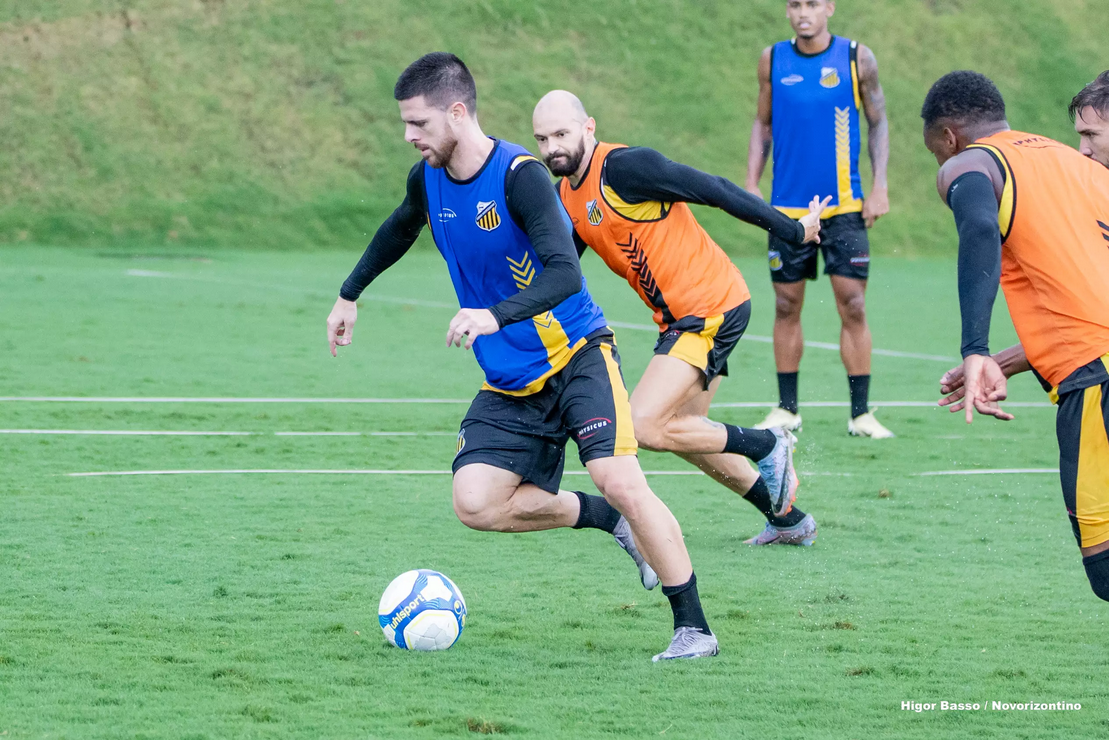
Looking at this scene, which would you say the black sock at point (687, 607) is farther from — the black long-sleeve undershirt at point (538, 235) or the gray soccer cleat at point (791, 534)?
the gray soccer cleat at point (791, 534)

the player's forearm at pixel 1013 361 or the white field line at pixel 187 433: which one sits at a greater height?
the player's forearm at pixel 1013 361

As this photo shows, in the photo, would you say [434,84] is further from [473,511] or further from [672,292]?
[672,292]

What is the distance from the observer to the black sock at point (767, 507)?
6.08 m

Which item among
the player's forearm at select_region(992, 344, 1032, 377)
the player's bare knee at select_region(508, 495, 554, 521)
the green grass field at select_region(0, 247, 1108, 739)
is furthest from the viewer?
the player's bare knee at select_region(508, 495, 554, 521)

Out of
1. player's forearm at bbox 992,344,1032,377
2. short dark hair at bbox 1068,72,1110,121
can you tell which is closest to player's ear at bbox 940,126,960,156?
short dark hair at bbox 1068,72,1110,121

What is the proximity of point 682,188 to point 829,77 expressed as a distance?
161 inches

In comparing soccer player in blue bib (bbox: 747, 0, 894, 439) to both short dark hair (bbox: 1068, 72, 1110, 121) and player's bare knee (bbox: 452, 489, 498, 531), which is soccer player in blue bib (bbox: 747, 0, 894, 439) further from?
short dark hair (bbox: 1068, 72, 1110, 121)

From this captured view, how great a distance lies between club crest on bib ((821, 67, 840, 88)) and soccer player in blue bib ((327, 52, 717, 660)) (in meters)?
4.95

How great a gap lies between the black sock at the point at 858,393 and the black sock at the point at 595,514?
162 inches

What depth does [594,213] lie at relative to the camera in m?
5.98

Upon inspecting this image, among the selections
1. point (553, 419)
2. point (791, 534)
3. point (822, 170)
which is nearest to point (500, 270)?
point (553, 419)

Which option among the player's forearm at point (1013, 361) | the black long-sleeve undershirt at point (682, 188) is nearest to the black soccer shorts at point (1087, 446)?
the player's forearm at point (1013, 361)

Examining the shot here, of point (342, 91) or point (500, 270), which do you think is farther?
point (342, 91)

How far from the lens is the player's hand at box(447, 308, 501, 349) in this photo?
396 cm
